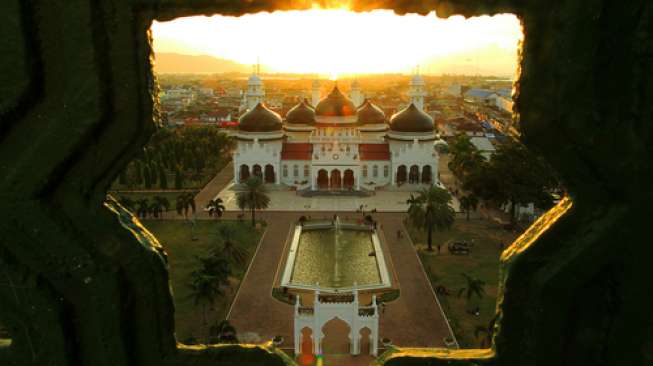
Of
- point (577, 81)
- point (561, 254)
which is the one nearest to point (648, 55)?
point (577, 81)

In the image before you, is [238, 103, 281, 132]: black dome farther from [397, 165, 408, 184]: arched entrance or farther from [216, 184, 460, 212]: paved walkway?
[397, 165, 408, 184]: arched entrance

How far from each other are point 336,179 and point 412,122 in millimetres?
7139

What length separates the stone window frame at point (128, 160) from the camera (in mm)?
1770

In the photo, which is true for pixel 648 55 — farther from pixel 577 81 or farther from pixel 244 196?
pixel 244 196

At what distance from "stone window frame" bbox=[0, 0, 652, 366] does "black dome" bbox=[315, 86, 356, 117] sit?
38.7m

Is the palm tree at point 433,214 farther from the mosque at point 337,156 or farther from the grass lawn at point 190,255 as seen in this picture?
the mosque at point 337,156

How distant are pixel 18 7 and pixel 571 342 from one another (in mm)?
2339

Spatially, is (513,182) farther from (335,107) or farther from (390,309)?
A: (335,107)

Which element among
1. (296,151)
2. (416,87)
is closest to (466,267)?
(296,151)

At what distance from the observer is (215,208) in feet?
92.1

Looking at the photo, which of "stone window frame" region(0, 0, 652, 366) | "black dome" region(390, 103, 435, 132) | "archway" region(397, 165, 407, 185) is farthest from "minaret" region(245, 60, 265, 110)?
"stone window frame" region(0, 0, 652, 366)

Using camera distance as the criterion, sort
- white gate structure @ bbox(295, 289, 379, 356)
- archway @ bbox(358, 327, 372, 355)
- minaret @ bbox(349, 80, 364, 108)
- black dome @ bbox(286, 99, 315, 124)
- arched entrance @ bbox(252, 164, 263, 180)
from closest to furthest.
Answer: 1. white gate structure @ bbox(295, 289, 379, 356)
2. archway @ bbox(358, 327, 372, 355)
3. arched entrance @ bbox(252, 164, 263, 180)
4. black dome @ bbox(286, 99, 315, 124)
5. minaret @ bbox(349, 80, 364, 108)

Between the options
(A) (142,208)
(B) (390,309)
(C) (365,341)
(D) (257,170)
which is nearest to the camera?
(C) (365,341)

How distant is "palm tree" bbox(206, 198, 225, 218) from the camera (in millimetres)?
27016
